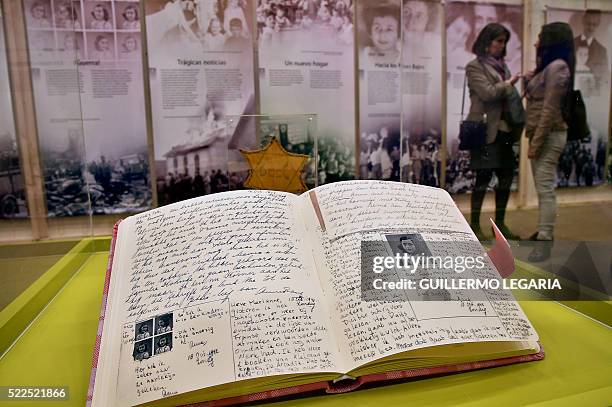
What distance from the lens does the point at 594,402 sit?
1.34ft

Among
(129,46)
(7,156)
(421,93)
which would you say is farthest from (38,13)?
(421,93)

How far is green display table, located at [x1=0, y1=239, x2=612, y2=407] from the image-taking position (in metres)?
0.43

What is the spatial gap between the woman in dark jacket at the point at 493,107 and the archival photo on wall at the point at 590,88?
8.1 inches

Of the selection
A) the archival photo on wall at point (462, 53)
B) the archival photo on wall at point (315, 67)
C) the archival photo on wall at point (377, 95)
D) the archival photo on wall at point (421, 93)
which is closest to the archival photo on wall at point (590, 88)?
the archival photo on wall at point (462, 53)

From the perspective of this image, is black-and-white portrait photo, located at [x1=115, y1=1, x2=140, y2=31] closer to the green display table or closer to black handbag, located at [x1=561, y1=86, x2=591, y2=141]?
the green display table

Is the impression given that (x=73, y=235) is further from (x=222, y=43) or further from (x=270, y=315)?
(x=222, y=43)

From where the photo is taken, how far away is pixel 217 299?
463 mm

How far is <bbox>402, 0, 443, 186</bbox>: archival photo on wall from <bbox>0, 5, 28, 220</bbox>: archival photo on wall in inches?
35.5

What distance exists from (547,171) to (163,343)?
4.52 feet

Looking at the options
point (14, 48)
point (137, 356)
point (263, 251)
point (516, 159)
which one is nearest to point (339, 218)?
point (263, 251)

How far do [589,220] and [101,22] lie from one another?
5.21 feet

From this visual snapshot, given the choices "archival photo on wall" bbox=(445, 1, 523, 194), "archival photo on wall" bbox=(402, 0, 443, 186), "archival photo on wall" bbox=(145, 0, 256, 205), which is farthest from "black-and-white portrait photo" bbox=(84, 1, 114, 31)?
"archival photo on wall" bbox=(445, 1, 523, 194)

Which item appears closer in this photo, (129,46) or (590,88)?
(590,88)

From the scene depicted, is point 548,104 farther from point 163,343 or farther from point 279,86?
point 163,343
